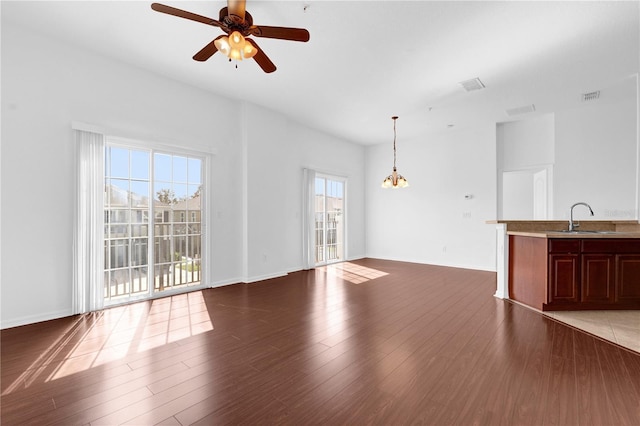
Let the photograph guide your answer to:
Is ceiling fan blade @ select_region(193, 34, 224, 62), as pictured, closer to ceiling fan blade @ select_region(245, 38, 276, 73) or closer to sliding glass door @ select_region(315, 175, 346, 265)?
ceiling fan blade @ select_region(245, 38, 276, 73)

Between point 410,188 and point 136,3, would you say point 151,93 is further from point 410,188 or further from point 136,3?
point 410,188

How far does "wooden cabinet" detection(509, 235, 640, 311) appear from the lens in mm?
3723

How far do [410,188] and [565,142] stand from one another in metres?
3.36

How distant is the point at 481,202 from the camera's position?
6.79 metres

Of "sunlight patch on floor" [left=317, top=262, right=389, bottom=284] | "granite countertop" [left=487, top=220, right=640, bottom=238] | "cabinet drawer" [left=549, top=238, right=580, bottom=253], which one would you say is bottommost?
"sunlight patch on floor" [left=317, top=262, right=389, bottom=284]

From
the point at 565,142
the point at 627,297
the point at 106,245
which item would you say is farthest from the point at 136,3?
the point at 565,142

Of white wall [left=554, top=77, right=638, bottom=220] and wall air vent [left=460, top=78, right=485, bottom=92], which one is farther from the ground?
wall air vent [left=460, top=78, right=485, bottom=92]

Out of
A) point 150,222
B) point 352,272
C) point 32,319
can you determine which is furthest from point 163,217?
point 352,272

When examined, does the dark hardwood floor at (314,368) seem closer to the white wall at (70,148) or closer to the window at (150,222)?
the window at (150,222)

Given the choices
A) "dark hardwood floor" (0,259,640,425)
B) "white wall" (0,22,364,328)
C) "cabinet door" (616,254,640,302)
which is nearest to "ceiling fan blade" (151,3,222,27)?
"white wall" (0,22,364,328)

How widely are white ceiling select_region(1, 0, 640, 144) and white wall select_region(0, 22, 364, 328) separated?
0.29 meters

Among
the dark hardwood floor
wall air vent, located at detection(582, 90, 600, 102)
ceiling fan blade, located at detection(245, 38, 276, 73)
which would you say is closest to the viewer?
the dark hardwood floor

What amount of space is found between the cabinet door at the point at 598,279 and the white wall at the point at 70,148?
193 inches

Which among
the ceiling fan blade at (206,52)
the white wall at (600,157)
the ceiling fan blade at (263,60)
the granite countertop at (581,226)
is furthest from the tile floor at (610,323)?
the ceiling fan blade at (206,52)
